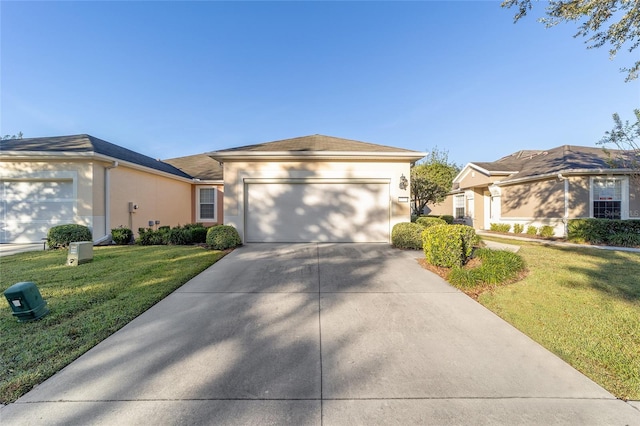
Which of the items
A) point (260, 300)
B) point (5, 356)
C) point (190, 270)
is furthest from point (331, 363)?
point (190, 270)

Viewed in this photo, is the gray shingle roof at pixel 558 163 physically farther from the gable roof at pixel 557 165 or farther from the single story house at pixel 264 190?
the single story house at pixel 264 190

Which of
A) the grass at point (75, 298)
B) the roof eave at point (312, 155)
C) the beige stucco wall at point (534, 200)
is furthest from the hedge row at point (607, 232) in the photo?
the grass at point (75, 298)

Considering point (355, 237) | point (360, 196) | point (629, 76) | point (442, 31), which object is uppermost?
point (442, 31)

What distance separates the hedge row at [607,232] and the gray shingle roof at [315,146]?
343 inches

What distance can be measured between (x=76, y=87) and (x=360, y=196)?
14.9m

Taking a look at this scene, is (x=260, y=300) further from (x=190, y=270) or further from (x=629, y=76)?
(x=629, y=76)

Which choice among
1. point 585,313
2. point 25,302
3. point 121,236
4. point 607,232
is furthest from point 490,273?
point 121,236

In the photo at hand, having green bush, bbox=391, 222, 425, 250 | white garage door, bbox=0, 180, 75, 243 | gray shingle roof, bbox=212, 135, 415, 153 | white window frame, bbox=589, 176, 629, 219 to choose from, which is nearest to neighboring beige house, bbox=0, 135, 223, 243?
white garage door, bbox=0, 180, 75, 243

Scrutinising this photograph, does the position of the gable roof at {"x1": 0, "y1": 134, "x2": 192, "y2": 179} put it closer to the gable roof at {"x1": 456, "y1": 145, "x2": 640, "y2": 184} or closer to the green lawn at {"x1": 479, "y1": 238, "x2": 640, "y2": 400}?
the green lawn at {"x1": 479, "y1": 238, "x2": 640, "y2": 400}

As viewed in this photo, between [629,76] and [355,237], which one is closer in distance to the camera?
[629,76]

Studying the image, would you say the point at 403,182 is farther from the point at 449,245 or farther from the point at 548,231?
the point at 548,231

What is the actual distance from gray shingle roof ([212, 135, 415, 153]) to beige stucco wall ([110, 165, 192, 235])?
17.9 feet

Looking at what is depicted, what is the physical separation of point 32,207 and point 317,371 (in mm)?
13432

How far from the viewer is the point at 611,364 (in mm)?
2785
